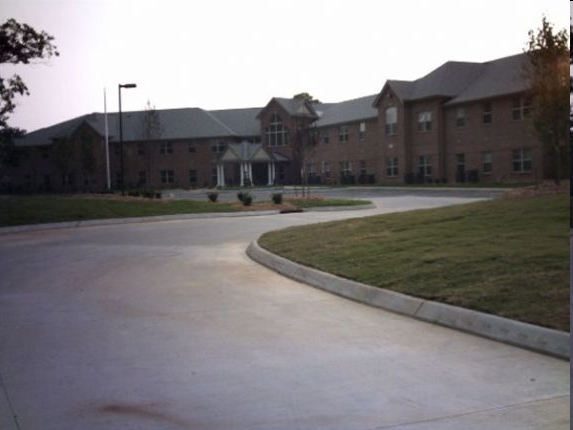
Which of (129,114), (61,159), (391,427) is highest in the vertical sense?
(129,114)

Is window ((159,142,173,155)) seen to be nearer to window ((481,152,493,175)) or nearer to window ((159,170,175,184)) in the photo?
window ((159,170,175,184))

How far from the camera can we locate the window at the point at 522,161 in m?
43.7

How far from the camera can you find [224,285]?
11.3 metres

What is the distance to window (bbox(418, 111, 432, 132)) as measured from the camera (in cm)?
5206

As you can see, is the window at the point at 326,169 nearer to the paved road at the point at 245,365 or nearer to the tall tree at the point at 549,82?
the tall tree at the point at 549,82

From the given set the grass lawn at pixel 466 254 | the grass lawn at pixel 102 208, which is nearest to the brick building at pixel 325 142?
the grass lawn at pixel 102 208

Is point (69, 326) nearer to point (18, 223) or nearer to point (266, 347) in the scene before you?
point (266, 347)

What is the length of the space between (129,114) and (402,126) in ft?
108

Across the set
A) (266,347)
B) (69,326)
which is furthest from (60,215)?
(266,347)

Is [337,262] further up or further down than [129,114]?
further down

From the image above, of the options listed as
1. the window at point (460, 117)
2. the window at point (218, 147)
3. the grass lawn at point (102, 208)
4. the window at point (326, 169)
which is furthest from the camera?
the window at point (218, 147)

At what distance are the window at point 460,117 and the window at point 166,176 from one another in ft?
105

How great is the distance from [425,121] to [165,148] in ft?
96.2

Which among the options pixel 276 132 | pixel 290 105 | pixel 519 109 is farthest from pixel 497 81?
pixel 276 132
